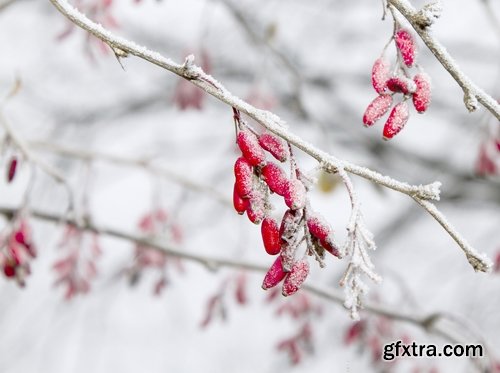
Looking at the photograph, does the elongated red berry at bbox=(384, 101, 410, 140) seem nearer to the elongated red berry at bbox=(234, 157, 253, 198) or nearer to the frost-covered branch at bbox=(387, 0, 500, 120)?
the frost-covered branch at bbox=(387, 0, 500, 120)

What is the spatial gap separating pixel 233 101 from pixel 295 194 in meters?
0.16

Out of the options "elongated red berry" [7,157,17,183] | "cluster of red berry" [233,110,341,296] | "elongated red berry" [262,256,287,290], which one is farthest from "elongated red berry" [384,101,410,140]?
"elongated red berry" [7,157,17,183]

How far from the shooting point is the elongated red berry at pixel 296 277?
3.13 feet

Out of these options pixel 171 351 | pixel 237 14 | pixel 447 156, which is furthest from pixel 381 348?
pixel 171 351

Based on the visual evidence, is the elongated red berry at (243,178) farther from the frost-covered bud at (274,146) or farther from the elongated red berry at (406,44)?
the elongated red berry at (406,44)

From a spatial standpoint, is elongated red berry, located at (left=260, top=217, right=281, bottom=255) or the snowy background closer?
elongated red berry, located at (left=260, top=217, right=281, bottom=255)

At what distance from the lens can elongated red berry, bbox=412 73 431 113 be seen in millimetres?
977

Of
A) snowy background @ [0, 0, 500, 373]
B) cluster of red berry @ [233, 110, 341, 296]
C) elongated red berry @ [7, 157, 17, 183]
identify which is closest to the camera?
cluster of red berry @ [233, 110, 341, 296]

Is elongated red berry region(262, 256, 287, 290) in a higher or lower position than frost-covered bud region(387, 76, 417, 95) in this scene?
lower

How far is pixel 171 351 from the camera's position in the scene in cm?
818

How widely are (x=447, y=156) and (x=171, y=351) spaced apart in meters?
3.94

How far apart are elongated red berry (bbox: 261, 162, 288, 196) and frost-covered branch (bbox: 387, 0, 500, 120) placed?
0.26 meters

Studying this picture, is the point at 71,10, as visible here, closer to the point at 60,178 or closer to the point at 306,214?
the point at 306,214

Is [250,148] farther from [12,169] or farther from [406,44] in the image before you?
[12,169]
